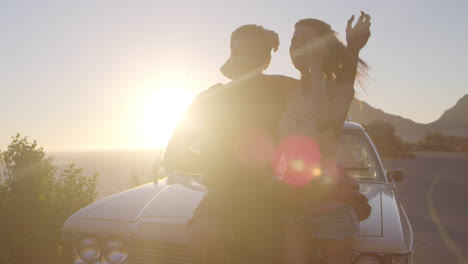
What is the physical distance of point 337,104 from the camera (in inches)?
85.4

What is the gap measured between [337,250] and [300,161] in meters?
0.47

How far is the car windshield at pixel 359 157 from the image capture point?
14.0 ft

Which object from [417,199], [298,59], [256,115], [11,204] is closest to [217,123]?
[256,115]

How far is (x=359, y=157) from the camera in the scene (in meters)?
4.65

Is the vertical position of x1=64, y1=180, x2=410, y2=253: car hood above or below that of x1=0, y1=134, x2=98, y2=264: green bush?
above

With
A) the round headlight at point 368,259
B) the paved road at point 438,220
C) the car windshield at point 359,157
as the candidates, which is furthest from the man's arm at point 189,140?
the paved road at point 438,220

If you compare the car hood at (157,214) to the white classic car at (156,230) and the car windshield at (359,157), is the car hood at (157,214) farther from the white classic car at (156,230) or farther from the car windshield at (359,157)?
the car windshield at (359,157)

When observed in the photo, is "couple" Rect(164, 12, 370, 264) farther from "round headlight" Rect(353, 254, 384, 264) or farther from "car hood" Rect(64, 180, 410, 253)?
"car hood" Rect(64, 180, 410, 253)

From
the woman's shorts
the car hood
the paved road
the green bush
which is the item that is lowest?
the paved road

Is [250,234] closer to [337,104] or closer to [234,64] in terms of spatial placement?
[337,104]

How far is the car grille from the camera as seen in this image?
280 cm

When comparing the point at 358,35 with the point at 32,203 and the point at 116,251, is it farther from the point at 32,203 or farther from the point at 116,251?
the point at 32,203

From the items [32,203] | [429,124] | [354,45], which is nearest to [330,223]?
[354,45]

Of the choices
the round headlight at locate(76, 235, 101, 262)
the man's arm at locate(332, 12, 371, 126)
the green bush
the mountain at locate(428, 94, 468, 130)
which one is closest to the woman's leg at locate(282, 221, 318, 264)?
the man's arm at locate(332, 12, 371, 126)
